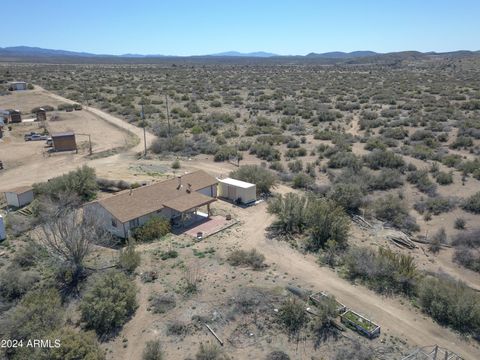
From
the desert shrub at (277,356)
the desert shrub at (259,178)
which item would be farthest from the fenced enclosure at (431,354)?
the desert shrub at (259,178)

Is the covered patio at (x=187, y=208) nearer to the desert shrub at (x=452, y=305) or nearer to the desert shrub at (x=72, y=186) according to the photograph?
the desert shrub at (x=72, y=186)

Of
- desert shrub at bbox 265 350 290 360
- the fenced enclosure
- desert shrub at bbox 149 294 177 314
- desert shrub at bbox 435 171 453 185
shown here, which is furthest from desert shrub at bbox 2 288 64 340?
desert shrub at bbox 435 171 453 185

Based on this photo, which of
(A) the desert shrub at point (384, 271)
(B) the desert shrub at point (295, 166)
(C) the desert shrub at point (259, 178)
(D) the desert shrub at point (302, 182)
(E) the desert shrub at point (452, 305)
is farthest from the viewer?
(B) the desert shrub at point (295, 166)

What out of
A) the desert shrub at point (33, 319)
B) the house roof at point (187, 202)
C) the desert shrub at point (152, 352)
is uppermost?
the house roof at point (187, 202)

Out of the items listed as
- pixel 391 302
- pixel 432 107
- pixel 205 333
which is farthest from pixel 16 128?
pixel 432 107

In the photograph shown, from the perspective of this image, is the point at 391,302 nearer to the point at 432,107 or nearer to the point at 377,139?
the point at 377,139

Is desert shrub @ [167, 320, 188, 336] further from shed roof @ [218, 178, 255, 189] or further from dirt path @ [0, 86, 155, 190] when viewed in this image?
dirt path @ [0, 86, 155, 190]

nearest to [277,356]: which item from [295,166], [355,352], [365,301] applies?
[355,352]
